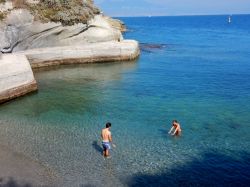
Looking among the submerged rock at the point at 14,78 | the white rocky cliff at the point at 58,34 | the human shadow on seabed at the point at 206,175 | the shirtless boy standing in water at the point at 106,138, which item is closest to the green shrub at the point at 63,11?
the white rocky cliff at the point at 58,34

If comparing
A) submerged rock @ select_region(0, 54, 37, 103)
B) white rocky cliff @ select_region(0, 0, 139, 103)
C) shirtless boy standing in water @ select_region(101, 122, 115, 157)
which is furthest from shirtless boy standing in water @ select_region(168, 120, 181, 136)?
white rocky cliff @ select_region(0, 0, 139, 103)

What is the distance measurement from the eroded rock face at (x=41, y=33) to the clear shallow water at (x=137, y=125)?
15.7 ft

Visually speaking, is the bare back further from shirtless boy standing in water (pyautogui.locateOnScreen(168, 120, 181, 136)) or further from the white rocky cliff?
the white rocky cliff

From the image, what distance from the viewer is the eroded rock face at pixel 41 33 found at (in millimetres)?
45263

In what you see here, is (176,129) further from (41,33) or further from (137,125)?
(41,33)

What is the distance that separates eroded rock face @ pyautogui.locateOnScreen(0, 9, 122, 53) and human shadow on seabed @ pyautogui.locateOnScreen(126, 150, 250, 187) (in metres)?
30.6

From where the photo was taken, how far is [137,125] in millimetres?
26281

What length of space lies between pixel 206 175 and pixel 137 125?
8.29 meters

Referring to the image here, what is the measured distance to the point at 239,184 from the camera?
17984mm

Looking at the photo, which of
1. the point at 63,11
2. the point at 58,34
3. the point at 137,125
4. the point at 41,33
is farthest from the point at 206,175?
the point at 63,11

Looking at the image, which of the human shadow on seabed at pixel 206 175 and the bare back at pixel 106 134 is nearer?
the human shadow on seabed at pixel 206 175

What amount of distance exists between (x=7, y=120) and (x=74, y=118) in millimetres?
4858

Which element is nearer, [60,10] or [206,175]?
[206,175]

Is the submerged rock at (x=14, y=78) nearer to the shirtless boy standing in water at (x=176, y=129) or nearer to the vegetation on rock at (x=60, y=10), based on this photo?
the vegetation on rock at (x=60, y=10)
